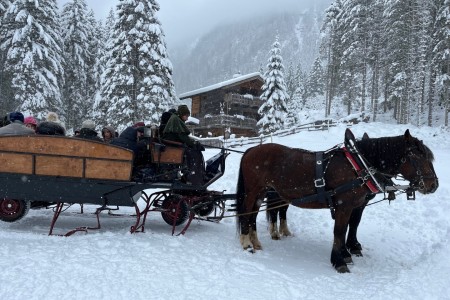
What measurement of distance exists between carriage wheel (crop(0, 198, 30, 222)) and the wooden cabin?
1108 inches

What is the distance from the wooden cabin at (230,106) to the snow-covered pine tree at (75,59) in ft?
39.0

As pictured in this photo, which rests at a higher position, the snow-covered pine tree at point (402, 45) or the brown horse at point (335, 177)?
the snow-covered pine tree at point (402, 45)

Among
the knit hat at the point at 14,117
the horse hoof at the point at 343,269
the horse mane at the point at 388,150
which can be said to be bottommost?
the horse hoof at the point at 343,269

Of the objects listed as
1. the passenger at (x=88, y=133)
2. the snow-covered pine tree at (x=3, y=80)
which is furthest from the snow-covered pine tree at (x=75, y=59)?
the passenger at (x=88, y=133)

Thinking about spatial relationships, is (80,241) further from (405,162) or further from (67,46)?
(67,46)

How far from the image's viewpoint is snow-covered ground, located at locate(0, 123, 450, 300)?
381 cm

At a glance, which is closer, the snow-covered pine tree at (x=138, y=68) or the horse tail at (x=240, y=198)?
the horse tail at (x=240, y=198)

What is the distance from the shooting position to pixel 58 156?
18.9 ft

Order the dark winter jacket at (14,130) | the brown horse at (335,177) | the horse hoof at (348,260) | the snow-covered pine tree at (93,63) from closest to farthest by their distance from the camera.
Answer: the brown horse at (335,177)
the horse hoof at (348,260)
the dark winter jacket at (14,130)
the snow-covered pine tree at (93,63)

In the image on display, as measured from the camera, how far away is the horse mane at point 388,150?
5.00 m

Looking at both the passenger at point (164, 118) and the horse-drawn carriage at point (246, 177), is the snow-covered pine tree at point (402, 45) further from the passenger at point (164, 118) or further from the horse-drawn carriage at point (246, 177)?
the passenger at point (164, 118)

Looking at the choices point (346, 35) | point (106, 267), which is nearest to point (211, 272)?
point (106, 267)

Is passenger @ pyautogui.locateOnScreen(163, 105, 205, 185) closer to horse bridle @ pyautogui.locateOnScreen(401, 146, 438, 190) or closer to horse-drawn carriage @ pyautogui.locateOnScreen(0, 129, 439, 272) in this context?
horse-drawn carriage @ pyautogui.locateOnScreen(0, 129, 439, 272)

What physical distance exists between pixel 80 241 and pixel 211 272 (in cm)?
227
